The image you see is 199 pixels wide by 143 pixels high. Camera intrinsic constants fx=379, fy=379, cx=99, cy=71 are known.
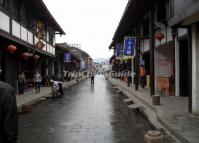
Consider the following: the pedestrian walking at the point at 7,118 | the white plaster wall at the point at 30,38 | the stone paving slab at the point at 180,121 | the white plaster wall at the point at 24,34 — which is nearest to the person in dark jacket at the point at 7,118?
the pedestrian walking at the point at 7,118

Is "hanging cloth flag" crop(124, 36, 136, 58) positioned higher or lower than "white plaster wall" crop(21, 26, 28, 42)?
lower

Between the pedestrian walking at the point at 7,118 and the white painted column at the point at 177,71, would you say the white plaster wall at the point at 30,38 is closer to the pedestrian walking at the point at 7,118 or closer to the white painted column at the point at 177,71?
the white painted column at the point at 177,71

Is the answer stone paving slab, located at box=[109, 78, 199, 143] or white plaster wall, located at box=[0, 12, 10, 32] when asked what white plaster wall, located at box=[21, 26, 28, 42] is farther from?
stone paving slab, located at box=[109, 78, 199, 143]

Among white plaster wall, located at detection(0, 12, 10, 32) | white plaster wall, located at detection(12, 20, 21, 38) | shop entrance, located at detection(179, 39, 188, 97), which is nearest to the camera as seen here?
white plaster wall, located at detection(0, 12, 10, 32)

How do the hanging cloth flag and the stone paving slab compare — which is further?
the hanging cloth flag

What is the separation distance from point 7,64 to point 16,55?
2534mm

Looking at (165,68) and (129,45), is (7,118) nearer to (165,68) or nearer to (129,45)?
(165,68)

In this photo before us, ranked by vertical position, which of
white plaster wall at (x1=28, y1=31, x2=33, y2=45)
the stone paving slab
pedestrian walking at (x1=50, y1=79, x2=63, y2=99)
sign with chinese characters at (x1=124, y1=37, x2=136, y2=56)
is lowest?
the stone paving slab

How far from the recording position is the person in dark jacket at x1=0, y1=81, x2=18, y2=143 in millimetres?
3967

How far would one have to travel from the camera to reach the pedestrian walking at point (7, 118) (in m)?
3.97

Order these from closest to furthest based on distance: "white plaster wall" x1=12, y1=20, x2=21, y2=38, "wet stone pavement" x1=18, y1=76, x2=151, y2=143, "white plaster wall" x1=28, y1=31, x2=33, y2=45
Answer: "wet stone pavement" x1=18, y1=76, x2=151, y2=143 → "white plaster wall" x1=12, y1=20, x2=21, y2=38 → "white plaster wall" x1=28, y1=31, x2=33, y2=45

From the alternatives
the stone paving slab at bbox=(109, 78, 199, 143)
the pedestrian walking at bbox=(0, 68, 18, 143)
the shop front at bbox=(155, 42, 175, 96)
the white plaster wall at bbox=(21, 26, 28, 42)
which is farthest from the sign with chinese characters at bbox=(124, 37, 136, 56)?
the pedestrian walking at bbox=(0, 68, 18, 143)

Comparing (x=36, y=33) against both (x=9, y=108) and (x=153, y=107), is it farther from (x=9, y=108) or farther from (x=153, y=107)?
(x=9, y=108)

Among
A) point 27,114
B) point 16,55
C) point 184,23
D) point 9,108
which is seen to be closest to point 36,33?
point 16,55
